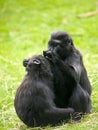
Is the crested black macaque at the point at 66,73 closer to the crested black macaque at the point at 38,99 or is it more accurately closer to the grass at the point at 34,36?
the crested black macaque at the point at 38,99

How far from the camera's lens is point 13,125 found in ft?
28.8

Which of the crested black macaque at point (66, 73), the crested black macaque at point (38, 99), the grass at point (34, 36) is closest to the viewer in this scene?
the crested black macaque at point (38, 99)

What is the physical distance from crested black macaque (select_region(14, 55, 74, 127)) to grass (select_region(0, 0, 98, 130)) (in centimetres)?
18

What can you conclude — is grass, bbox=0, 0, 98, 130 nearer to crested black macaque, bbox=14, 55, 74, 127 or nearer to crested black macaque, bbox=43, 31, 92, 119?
crested black macaque, bbox=14, 55, 74, 127

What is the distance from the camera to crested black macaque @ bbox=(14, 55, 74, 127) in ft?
26.5

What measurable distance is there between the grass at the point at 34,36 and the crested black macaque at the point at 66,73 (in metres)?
0.31

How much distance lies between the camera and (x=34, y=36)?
15.2m

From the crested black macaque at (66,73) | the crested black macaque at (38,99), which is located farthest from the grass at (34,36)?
the crested black macaque at (66,73)

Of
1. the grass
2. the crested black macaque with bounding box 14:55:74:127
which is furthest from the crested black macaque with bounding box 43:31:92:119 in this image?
the grass

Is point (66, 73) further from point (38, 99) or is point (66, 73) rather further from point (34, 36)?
point (34, 36)

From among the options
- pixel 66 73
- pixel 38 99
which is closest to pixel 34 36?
pixel 66 73

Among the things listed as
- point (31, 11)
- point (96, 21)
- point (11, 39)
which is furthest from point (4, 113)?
point (31, 11)

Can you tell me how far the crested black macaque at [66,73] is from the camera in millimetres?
8352

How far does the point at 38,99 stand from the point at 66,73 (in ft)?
1.98
